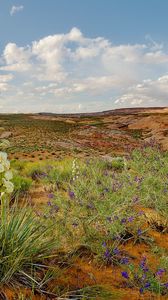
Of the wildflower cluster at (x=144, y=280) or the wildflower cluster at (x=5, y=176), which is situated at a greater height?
the wildflower cluster at (x=5, y=176)

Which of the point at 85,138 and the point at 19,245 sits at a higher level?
the point at 19,245

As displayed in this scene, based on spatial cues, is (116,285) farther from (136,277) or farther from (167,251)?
(167,251)

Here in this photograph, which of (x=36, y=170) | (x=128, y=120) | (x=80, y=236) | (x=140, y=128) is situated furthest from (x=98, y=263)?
(x=128, y=120)

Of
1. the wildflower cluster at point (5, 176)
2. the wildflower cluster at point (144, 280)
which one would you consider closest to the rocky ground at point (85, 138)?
the wildflower cluster at point (144, 280)

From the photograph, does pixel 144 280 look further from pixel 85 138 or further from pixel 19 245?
pixel 85 138

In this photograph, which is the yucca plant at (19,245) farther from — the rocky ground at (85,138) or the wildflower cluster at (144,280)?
the rocky ground at (85,138)

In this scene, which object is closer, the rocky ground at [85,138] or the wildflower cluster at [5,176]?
the wildflower cluster at [5,176]

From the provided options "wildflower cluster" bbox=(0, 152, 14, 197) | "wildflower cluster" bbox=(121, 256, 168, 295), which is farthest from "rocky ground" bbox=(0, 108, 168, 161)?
"wildflower cluster" bbox=(0, 152, 14, 197)

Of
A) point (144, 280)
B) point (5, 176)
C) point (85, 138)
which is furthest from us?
point (85, 138)

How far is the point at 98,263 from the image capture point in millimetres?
3398

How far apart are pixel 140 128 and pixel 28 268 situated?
43.3m

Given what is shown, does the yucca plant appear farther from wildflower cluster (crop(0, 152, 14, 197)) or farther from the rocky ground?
the rocky ground

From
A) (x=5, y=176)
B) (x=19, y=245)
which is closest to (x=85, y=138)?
Result: (x=19, y=245)

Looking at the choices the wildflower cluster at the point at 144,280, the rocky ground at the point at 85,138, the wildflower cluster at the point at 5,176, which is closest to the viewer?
the wildflower cluster at the point at 5,176
